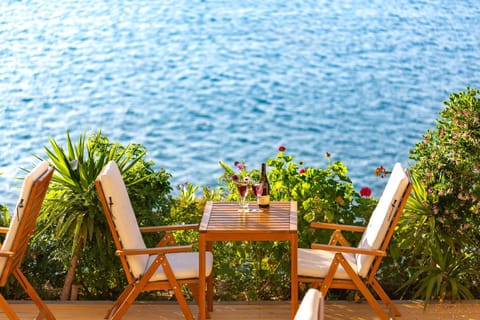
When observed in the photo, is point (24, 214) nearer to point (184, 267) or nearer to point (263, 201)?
point (184, 267)

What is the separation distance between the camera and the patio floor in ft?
16.6

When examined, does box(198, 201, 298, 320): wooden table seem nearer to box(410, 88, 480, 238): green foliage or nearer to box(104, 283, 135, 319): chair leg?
box(104, 283, 135, 319): chair leg

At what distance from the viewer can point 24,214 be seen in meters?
4.35

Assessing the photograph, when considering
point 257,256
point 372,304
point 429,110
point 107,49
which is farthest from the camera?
point 107,49

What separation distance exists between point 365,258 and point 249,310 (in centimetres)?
84

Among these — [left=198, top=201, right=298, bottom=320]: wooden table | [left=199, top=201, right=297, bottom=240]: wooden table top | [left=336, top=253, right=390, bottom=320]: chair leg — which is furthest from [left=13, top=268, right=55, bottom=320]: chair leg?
[left=336, top=253, right=390, bottom=320]: chair leg

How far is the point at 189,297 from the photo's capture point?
552 centimetres

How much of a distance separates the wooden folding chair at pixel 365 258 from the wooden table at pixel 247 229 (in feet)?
0.43

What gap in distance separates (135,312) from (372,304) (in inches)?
56.5

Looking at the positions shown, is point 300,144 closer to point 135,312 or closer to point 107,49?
point 107,49

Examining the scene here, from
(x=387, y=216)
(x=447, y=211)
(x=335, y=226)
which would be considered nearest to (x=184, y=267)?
(x=335, y=226)

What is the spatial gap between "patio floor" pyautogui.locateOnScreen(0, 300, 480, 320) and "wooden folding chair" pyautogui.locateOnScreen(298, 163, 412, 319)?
29 cm

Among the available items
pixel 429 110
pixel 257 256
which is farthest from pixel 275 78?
pixel 257 256

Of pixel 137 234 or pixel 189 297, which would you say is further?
pixel 189 297
